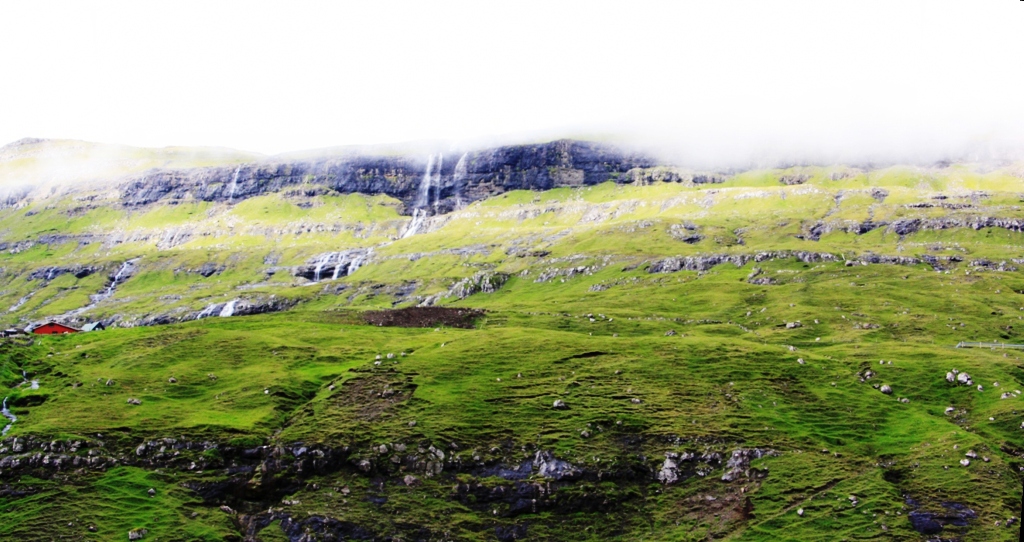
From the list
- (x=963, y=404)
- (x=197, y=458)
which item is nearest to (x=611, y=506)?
(x=197, y=458)

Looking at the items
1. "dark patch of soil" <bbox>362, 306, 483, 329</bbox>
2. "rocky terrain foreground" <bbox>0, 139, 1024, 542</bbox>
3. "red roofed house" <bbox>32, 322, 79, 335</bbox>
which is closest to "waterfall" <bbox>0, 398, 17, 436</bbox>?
"rocky terrain foreground" <bbox>0, 139, 1024, 542</bbox>

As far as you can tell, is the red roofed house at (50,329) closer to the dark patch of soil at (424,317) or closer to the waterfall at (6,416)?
the dark patch of soil at (424,317)

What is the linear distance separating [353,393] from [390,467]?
20.2m

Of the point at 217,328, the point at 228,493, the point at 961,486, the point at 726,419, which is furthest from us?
the point at 217,328

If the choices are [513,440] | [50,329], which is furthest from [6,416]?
[50,329]

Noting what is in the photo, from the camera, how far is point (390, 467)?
79688 mm

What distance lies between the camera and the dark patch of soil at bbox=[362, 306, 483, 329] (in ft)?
511

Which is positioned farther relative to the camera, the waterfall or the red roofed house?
the red roofed house

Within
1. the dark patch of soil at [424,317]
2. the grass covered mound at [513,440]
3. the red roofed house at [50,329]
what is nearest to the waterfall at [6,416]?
the grass covered mound at [513,440]

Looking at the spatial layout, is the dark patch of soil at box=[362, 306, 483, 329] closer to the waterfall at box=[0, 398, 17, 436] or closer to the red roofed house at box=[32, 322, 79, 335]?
the red roofed house at box=[32, 322, 79, 335]

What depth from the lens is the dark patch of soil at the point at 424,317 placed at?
155625mm

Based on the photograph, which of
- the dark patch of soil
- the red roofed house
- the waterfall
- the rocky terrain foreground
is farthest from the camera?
the dark patch of soil

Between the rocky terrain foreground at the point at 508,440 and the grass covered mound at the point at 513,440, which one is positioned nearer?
the rocky terrain foreground at the point at 508,440

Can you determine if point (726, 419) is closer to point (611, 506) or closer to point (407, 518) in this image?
point (611, 506)
